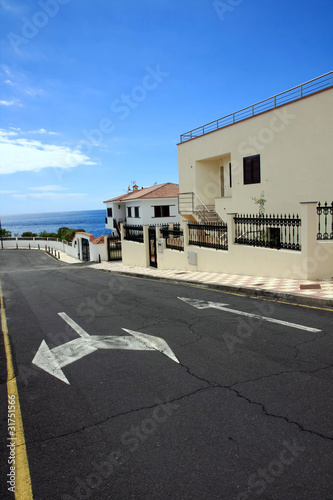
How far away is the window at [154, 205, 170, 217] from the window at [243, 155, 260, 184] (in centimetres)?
2319

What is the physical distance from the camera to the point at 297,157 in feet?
54.2

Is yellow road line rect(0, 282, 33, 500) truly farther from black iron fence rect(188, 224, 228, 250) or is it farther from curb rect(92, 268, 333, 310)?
black iron fence rect(188, 224, 228, 250)

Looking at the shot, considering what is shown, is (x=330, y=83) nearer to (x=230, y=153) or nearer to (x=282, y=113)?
(x=282, y=113)

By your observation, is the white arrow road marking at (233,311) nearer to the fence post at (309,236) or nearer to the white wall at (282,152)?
the fence post at (309,236)

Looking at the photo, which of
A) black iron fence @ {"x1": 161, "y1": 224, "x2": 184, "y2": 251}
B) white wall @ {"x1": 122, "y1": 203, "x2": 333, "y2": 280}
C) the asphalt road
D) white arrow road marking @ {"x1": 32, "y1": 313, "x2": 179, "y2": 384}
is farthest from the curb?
black iron fence @ {"x1": 161, "y1": 224, "x2": 184, "y2": 251}

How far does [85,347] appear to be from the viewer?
253 inches

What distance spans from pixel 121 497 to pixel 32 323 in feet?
21.2

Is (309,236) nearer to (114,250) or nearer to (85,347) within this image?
(85,347)

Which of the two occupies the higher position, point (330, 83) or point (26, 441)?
point (330, 83)

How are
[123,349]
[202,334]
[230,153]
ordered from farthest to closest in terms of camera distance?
1. [230,153]
2. [202,334]
3. [123,349]

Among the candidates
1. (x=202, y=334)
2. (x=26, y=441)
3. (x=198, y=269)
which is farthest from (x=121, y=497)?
(x=198, y=269)

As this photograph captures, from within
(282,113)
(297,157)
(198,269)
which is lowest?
(198,269)

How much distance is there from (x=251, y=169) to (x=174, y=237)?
5.84m

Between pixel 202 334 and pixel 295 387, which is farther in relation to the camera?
pixel 202 334
